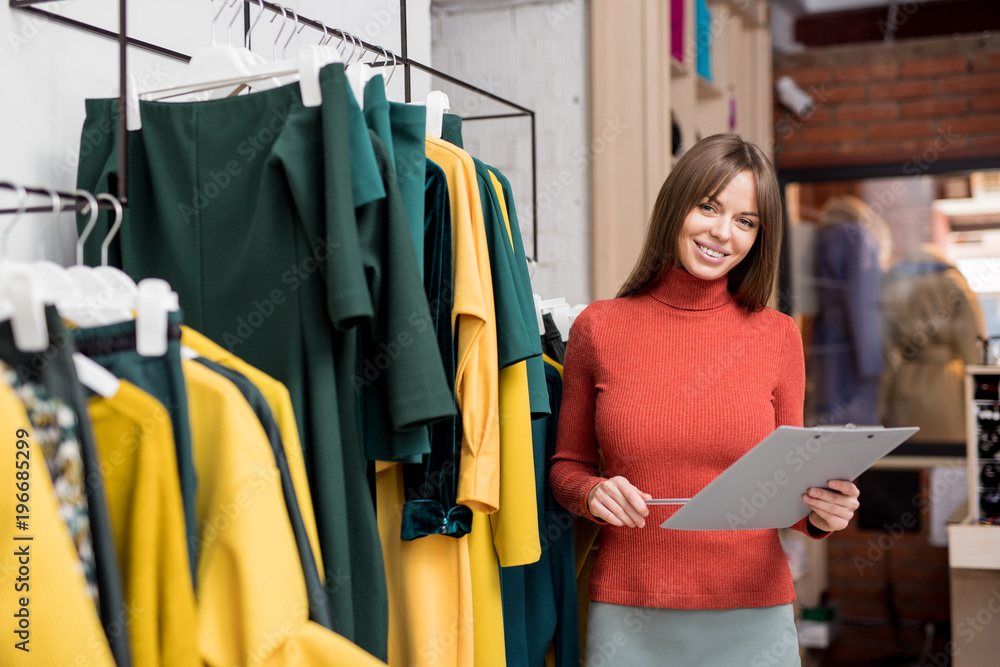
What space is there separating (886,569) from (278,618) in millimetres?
3851

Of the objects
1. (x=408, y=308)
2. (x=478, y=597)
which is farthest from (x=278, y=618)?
(x=478, y=597)

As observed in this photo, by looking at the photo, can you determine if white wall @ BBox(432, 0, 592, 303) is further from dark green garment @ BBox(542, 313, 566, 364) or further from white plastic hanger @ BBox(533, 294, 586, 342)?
dark green garment @ BBox(542, 313, 566, 364)

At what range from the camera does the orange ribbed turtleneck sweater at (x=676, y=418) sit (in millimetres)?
1475

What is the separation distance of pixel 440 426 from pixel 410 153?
38 cm

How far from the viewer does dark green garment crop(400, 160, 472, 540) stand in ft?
4.38

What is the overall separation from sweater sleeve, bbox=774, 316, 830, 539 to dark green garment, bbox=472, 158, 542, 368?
1.42 ft

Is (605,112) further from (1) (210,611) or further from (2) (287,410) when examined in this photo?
(1) (210,611)

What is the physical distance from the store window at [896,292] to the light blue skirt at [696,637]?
3004 millimetres

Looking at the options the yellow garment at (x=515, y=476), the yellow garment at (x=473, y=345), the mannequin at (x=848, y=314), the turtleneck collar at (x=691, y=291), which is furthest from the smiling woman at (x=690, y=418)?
the mannequin at (x=848, y=314)

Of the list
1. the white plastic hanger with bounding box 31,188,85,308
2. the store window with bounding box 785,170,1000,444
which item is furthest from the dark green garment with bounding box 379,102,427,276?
the store window with bounding box 785,170,1000,444

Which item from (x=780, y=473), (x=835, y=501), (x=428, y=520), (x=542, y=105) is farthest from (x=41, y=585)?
Result: (x=542, y=105)

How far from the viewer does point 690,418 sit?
1.50 metres

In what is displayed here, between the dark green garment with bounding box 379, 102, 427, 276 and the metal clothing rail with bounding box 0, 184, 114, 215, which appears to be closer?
the metal clothing rail with bounding box 0, 184, 114, 215

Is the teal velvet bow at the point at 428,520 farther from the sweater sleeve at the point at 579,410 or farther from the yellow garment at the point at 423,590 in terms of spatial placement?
the sweater sleeve at the point at 579,410
